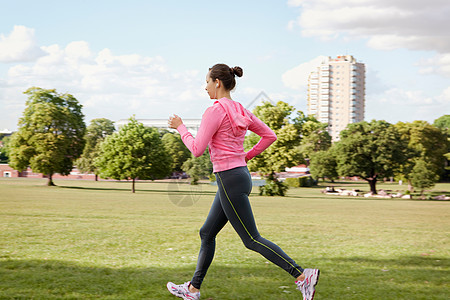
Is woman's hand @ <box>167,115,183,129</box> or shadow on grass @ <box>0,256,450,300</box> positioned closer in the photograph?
woman's hand @ <box>167,115,183,129</box>

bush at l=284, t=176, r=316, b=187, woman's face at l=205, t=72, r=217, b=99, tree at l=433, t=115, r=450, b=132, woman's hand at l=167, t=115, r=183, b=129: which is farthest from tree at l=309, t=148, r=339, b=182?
tree at l=433, t=115, r=450, b=132

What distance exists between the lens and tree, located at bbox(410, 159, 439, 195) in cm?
4619

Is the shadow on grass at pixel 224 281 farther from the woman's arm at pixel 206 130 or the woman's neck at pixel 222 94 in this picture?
the woman's neck at pixel 222 94

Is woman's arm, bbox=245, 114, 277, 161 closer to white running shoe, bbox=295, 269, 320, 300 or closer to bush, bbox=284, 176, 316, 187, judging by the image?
white running shoe, bbox=295, 269, 320, 300

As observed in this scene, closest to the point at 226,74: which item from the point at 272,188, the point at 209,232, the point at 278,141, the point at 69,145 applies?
the point at 209,232

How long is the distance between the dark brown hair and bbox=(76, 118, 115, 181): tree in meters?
77.1

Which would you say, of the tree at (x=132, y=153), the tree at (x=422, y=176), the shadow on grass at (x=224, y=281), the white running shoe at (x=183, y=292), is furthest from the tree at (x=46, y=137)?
the white running shoe at (x=183, y=292)

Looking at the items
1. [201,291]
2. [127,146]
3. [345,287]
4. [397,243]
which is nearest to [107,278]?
[201,291]

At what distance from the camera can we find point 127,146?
43562 millimetres

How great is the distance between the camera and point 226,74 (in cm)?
459

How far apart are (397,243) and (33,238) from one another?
27.2 ft

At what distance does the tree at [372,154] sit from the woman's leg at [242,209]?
45986mm

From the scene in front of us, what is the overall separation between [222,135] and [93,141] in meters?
85.5

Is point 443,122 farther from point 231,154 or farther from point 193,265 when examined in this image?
point 231,154
